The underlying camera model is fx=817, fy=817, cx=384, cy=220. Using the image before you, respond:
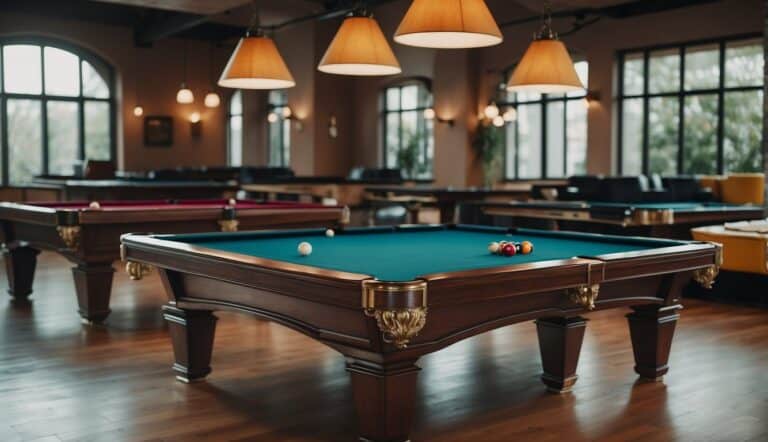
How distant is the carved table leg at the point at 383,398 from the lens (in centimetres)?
277

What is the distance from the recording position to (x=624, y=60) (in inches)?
502

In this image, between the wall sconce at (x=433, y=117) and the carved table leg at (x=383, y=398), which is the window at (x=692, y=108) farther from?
the carved table leg at (x=383, y=398)

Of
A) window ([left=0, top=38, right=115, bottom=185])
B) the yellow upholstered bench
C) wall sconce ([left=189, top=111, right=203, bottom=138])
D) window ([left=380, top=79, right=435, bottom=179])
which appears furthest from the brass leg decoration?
wall sconce ([left=189, top=111, right=203, bottom=138])

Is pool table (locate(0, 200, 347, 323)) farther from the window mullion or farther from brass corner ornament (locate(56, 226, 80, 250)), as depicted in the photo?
the window mullion

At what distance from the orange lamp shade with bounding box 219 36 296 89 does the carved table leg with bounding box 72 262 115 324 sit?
4.97 feet

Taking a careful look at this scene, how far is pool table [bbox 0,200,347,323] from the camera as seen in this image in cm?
521

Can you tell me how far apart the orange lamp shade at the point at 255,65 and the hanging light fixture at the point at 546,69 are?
1.32 meters

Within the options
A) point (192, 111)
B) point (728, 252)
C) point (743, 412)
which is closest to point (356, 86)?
point (192, 111)

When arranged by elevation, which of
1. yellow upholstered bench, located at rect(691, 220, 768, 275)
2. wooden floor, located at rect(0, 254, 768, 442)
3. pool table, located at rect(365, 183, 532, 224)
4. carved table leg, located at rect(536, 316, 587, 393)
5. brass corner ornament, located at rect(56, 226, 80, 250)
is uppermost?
pool table, located at rect(365, 183, 532, 224)

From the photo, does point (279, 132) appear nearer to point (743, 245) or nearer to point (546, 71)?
point (743, 245)

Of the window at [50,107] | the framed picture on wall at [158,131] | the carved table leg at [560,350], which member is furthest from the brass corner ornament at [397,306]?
the framed picture on wall at [158,131]

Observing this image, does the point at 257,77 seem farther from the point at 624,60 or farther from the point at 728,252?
the point at 624,60

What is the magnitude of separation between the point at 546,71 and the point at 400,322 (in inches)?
97.3

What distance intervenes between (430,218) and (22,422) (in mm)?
11251
